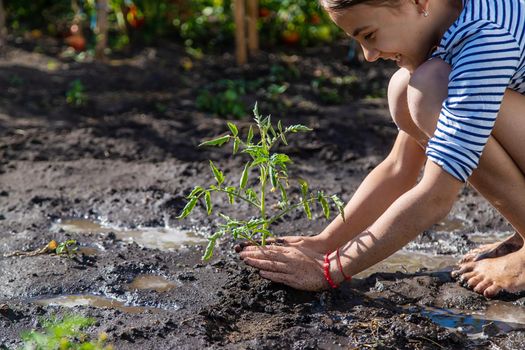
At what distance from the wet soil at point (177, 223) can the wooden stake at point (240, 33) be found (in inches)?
5.5

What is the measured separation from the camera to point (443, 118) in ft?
9.41

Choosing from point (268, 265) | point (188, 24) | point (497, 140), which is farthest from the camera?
point (188, 24)

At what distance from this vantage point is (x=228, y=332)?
2.95 metres

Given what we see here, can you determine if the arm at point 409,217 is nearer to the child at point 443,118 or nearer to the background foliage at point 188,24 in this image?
the child at point 443,118

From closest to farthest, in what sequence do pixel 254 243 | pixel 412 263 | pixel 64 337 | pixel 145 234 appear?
1. pixel 64 337
2. pixel 254 243
3. pixel 412 263
4. pixel 145 234

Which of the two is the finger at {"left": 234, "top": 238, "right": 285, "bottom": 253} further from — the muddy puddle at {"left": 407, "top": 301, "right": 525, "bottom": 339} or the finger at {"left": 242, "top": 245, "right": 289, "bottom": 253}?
the muddy puddle at {"left": 407, "top": 301, "right": 525, "bottom": 339}

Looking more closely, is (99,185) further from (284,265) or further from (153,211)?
(284,265)

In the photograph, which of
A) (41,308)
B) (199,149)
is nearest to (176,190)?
(199,149)

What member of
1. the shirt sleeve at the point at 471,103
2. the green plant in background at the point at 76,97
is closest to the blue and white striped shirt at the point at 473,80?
the shirt sleeve at the point at 471,103

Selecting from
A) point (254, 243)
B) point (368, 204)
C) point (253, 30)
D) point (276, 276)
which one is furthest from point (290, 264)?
point (253, 30)

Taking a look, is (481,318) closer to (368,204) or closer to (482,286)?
(482,286)

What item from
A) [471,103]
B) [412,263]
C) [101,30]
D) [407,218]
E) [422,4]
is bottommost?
[412,263]

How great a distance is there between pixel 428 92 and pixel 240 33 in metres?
3.86

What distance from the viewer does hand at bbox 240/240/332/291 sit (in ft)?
10.3
